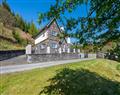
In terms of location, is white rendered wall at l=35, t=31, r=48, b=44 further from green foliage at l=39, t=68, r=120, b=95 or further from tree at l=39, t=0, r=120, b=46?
tree at l=39, t=0, r=120, b=46

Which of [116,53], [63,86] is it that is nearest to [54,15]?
[116,53]

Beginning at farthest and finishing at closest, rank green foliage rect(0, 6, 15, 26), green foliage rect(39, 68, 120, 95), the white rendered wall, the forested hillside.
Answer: green foliage rect(0, 6, 15, 26), the forested hillside, the white rendered wall, green foliage rect(39, 68, 120, 95)

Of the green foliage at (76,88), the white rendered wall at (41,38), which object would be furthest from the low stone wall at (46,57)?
the green foliage at (76,88)

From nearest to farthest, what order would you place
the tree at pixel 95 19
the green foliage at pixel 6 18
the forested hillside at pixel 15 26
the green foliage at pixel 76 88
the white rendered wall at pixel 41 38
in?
the tree at pixel 95 19
the green foliage at pixel 76 88
the white rendered wall at pixel 41 38
the forested hillside at pixel 15 26
the green foliage at pixel 6 18

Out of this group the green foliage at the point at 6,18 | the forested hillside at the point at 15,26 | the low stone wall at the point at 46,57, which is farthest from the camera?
the green foliage at the point at 6,18

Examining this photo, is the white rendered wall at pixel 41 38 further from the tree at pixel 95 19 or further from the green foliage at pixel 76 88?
the tree at pixel 95 19

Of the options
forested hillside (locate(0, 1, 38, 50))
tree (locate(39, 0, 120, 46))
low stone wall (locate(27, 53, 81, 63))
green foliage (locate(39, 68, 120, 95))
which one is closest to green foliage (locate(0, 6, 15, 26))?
forested hillside (locate(0, 1, 38, 50))

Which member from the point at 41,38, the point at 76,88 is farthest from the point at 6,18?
the point at 76,88

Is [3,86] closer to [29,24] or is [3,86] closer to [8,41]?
[8,41]

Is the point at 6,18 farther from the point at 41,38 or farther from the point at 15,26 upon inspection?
the point at 41,38

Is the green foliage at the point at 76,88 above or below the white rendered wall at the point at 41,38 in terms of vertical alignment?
below

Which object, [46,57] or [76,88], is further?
[46,57]

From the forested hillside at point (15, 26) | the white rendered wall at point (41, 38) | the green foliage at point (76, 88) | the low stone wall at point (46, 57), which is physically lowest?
the green foliage at point (76, 88)

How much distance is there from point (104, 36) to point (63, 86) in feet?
19.3
